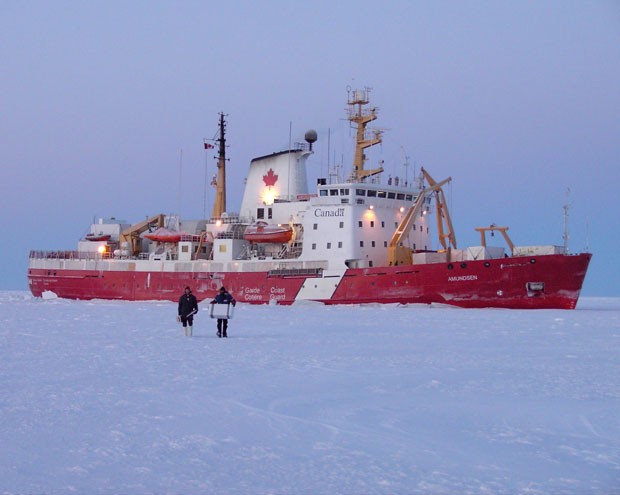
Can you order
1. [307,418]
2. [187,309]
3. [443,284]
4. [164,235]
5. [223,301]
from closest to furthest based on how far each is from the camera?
[307,418] → [223,301] → [187,309] → [443,284] → [164,235]

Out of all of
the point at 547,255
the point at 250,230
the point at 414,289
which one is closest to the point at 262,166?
the point at 250,230

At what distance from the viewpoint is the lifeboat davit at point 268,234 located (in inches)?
1281

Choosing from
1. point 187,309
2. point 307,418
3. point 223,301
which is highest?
point 223,301

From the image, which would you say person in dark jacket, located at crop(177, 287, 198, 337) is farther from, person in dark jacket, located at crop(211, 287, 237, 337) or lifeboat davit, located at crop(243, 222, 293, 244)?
lifeboat davit, located at crop(243, 222, 293, 244)

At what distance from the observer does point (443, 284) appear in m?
27.2

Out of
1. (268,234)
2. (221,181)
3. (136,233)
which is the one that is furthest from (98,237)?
(268,234)

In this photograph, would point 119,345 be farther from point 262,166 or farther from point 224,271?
point 262,166

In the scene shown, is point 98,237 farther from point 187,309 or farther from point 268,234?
point 187,309

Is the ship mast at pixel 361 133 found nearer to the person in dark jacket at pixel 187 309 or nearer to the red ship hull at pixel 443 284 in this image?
the red ship hull at pixel 443 284

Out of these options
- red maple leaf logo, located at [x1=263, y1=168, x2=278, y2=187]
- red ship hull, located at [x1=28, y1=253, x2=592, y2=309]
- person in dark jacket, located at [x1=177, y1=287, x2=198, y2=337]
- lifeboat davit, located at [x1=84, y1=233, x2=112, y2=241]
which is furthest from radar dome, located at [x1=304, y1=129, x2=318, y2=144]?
person in dark jacket, located at [x1=177, y1=287, x2=198, y2=337]

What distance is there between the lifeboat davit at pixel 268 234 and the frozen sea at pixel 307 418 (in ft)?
63.2

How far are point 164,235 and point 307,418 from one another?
105 ft

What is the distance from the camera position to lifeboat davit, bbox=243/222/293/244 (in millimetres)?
32531

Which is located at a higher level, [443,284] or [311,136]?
[311,136]
